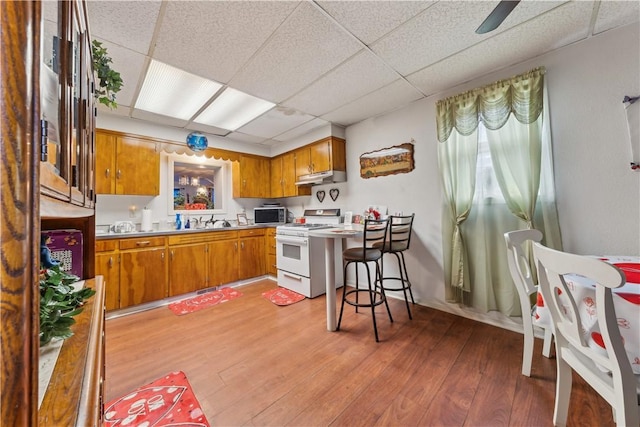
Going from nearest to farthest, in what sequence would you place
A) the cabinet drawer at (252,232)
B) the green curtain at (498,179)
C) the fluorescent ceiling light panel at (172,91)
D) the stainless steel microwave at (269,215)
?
the green curtain at (498,179) < the fluorescent ceiling light panel at (172,91) < the cabinet drawer at (252,232) < the stainless steel microwave at (269,215)

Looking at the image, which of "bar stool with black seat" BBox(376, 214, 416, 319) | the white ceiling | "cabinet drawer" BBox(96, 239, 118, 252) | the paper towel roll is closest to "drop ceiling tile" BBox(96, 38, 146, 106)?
the white ceiling

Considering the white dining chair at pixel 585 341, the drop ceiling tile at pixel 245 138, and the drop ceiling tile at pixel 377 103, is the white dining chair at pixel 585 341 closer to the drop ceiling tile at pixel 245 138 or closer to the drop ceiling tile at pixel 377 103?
the drop ceiling tile at pixel 377 103

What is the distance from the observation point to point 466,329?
86.1 inches

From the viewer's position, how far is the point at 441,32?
1658 mm

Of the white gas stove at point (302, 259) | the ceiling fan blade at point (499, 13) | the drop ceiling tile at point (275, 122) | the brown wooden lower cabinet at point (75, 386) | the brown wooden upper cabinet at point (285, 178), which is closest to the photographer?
the brown wooden lower cabinet at point (75, 386)

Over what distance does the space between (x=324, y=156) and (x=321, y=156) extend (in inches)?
2.5

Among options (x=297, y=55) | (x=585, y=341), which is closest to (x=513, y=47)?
(x=297, y=55)

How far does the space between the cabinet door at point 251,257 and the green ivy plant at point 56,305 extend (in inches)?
99.0

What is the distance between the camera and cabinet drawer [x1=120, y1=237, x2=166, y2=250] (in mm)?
2686

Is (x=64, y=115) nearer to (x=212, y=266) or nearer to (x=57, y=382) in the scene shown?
(x=57, y=382)

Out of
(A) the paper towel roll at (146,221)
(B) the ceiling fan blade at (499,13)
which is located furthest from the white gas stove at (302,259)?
(B) the ceiling fan blade at (499,13)

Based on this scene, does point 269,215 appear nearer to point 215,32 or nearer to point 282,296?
point 282,296

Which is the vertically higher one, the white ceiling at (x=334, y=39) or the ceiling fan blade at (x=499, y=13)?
the white ceiling at (x=334, y=39)

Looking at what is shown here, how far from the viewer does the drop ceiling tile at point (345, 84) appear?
6.63ft
